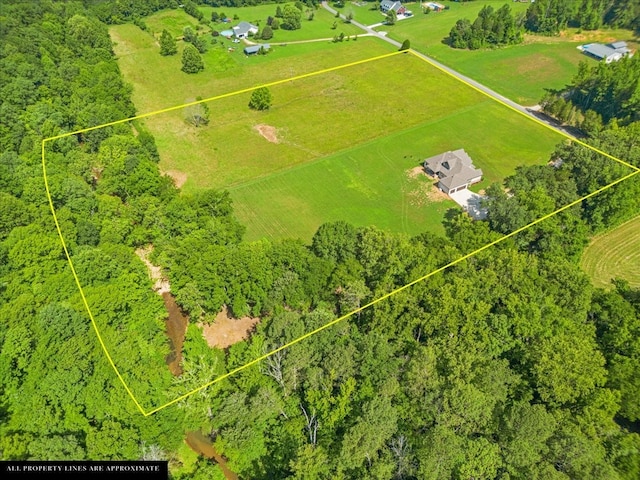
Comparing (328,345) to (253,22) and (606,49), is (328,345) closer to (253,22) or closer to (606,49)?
(606,49)

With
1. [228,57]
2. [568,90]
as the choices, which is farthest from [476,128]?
[228,57]

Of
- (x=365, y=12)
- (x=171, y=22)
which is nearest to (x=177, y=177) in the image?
(x=171, y=22)

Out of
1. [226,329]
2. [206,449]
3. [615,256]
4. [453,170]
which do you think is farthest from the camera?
[453,170]

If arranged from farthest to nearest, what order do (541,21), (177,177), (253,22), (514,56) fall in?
(253,22), (541,21), (514,56), (177,177)

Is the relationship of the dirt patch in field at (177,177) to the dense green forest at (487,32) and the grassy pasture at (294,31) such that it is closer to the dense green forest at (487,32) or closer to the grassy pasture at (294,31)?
the grassy pasture at (294,31)

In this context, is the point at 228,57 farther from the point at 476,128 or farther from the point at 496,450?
the point at 496,450

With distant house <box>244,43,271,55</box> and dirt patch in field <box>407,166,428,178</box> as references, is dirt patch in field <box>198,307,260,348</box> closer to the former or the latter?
dirt patch in field <box>407,166,428,178</box>

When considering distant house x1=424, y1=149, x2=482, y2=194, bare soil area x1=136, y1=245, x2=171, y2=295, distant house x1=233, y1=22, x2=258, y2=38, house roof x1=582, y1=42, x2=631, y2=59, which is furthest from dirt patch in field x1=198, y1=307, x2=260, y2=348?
house roof x1=582, y1=42, x2=631, y2=59
